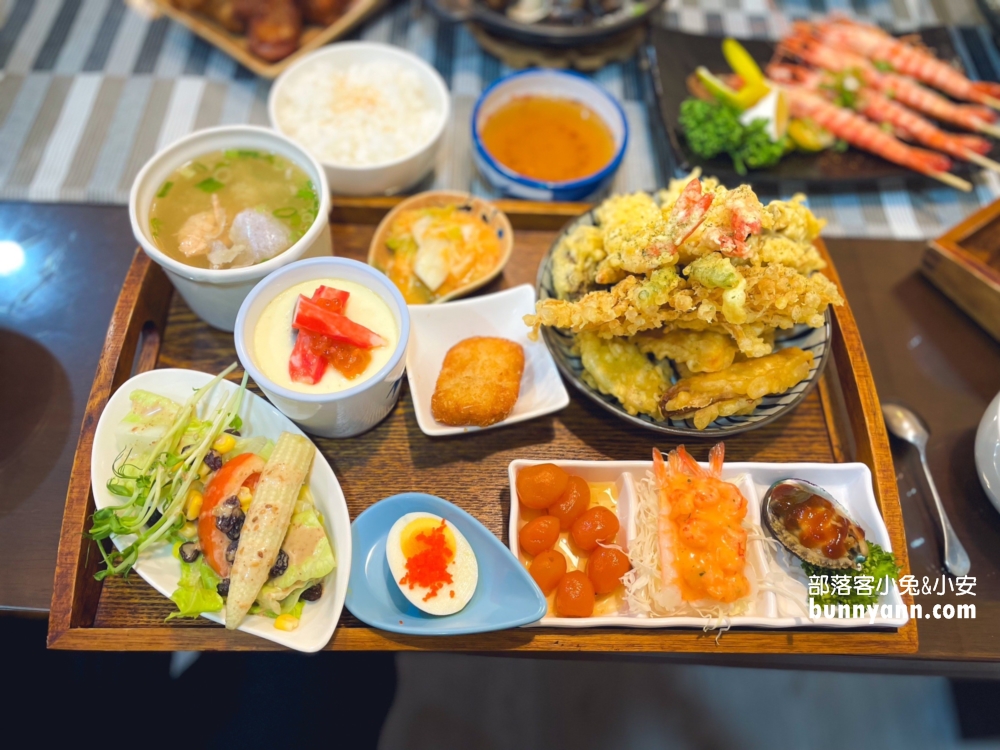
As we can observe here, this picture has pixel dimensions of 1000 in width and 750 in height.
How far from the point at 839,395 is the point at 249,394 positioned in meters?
2.40

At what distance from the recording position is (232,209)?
8.55 ft

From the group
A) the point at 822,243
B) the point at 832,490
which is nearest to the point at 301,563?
the point at 832,490

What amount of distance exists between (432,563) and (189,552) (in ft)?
2.64

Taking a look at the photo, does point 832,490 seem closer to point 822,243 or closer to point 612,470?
point 612,470

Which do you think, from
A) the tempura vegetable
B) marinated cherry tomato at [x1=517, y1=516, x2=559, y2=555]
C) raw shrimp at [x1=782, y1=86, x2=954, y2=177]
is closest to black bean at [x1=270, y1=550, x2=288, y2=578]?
the tempura vegetable

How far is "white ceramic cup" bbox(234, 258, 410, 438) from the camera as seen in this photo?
2123 millimetres

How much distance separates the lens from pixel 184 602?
202cm

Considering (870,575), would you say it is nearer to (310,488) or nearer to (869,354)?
(869,354)

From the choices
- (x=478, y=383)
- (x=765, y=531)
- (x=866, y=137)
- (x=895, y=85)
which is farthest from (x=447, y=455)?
(x=895, y=85)

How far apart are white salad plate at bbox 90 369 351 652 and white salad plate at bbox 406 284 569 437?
1.48 ft

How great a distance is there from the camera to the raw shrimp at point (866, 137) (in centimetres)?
362

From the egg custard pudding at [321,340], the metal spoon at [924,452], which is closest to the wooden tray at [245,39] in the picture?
the egg custard pudding at [321,340]

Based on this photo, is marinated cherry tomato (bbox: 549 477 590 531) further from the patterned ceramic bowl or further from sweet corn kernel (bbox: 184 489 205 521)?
sweet corn kernel (bbox: 184 489 205 521)

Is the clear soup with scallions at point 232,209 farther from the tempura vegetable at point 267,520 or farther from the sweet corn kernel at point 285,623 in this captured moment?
the sweet corn kernel at point 285,623
